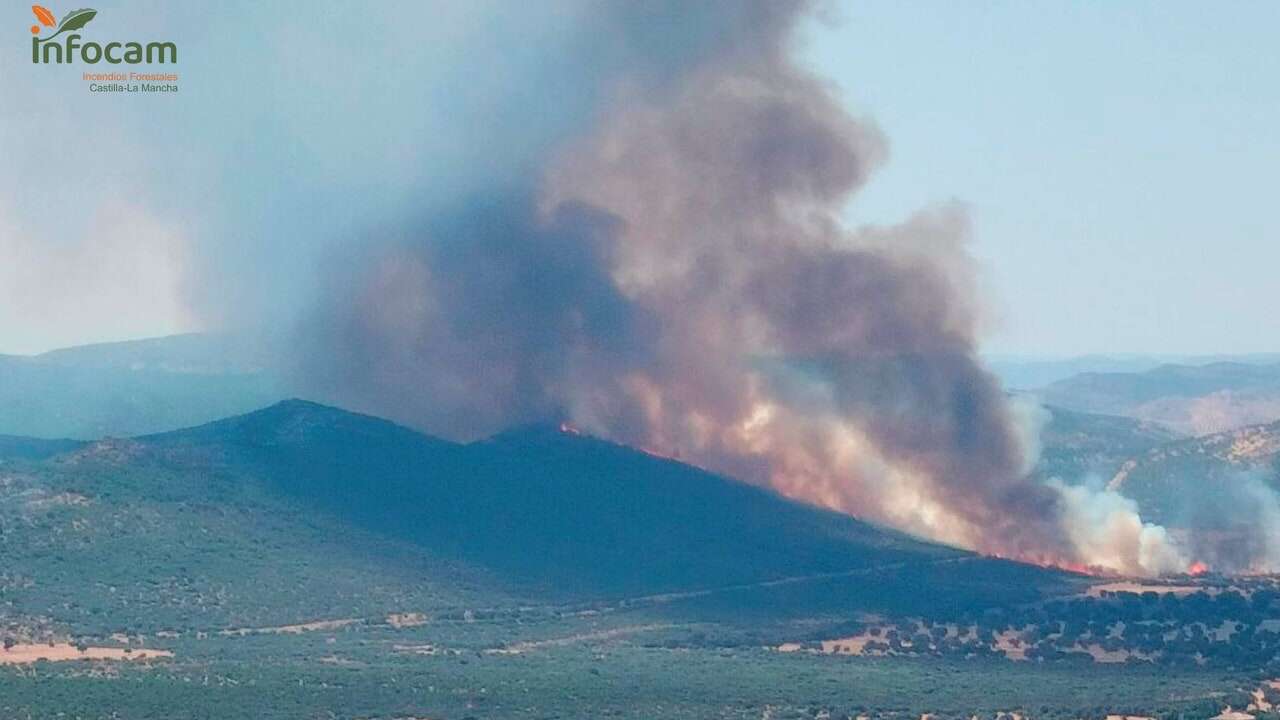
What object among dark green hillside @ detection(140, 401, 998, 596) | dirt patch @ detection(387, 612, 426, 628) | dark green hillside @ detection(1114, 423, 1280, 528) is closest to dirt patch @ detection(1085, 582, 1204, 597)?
dark green hillside @ detection(140, 401, 998, 596)

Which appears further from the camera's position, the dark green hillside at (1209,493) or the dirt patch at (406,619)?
the dark green hillside at (1209,493)

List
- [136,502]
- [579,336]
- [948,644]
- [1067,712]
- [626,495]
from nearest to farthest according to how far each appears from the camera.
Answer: [1067,712]
[948,644]
[136,502]
[626,495]
[579,336]

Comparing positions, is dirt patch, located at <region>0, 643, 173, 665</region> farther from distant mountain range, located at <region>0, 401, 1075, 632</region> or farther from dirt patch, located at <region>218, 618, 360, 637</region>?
dirt patch, located at <region>218, 618, 360, 637</region>

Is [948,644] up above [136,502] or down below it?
below

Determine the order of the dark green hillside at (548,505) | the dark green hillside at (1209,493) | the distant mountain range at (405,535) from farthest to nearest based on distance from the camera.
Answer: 1. the dark green hillside at (1209,493)
2. the dark green hillside at (548,505)
3. the distant mountain range at (405,535)

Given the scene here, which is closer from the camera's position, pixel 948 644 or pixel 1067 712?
pixel 1067 712

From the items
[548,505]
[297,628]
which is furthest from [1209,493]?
[297,628]

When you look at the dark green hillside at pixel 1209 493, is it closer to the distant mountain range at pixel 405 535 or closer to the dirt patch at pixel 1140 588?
the dirt patch at pixel 1140 588

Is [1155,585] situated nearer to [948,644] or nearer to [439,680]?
[948,644]

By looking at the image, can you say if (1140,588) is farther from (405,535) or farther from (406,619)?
(405,535)

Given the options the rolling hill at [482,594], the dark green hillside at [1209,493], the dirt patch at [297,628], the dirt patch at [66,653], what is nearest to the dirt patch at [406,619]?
the rolling hill at [482,594]

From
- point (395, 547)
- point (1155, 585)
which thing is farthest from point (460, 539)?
point (1155, 585)
